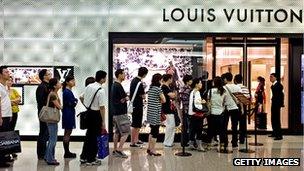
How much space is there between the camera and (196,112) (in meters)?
8.86

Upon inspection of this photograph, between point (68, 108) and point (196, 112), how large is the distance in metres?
2.45

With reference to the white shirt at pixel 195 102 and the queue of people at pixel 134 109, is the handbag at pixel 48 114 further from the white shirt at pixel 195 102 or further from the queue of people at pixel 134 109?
the white shirt at pixel 195 102

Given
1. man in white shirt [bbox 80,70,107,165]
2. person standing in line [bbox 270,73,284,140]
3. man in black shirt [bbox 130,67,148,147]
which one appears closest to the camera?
man in white shirt [bbox 80,70,107,165]

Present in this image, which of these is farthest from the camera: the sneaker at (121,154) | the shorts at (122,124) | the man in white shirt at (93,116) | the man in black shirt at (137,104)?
the man in black shirt at (137,104)

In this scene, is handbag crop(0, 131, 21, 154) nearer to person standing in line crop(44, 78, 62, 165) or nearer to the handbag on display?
person standing in line crop(44, 78, 62, 165)

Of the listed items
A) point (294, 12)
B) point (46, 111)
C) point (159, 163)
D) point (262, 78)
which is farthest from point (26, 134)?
point (294, 12)

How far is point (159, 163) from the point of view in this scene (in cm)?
784

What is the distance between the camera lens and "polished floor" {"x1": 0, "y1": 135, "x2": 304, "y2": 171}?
7.46 meters

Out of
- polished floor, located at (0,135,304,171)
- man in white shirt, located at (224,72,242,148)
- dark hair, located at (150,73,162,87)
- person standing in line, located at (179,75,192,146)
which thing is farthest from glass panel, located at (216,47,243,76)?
dark hair, located at (150,73,162,87)

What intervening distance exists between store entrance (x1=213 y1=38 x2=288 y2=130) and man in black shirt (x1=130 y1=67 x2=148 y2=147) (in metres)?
3.23

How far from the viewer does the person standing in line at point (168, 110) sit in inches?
348

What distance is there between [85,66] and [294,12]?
5.03m

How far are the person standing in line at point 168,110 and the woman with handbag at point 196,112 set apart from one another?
39cm

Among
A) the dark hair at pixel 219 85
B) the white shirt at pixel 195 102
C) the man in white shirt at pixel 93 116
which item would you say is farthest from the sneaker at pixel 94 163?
the dark hair at pixel 219 85
